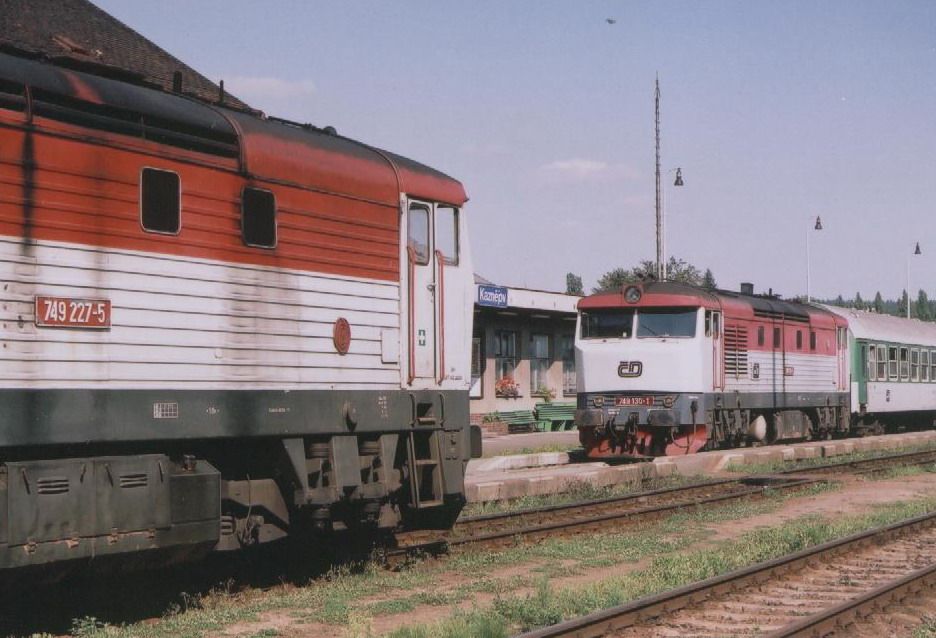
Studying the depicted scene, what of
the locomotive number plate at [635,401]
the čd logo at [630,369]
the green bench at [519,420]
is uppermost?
the čd logo at [630,369]

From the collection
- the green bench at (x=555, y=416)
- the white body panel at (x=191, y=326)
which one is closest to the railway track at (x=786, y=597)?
the white body panel at (x=191, y=326)

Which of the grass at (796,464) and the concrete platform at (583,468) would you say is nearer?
the concrete platform at (583,468)

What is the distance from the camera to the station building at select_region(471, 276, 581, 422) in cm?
3381

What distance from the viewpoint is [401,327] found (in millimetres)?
11484

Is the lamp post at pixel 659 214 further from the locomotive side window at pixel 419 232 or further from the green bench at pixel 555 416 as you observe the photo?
the locomotive side window at pixel 419 232

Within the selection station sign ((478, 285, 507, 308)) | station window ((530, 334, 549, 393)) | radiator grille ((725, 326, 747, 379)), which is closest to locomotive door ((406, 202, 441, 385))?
radiator grille ((725, 326, 747, 379))

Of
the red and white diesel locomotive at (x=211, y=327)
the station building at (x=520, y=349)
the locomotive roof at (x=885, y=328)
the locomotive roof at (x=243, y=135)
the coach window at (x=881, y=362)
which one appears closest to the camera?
the red and white diesel locomotive at (x=211, y=327)

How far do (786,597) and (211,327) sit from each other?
5518mm

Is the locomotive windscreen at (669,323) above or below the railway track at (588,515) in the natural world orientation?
above

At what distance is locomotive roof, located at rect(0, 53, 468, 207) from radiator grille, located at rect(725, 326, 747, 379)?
14.1m

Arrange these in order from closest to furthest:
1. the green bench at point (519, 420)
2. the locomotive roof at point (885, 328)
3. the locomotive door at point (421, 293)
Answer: the locomotive door at point (421, 293)
the locomotive roof at point (885, 328)
the green bench at point (519, 420)

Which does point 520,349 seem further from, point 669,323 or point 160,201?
point 160,201

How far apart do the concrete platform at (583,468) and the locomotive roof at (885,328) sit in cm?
535

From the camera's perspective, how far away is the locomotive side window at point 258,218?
979 cm
